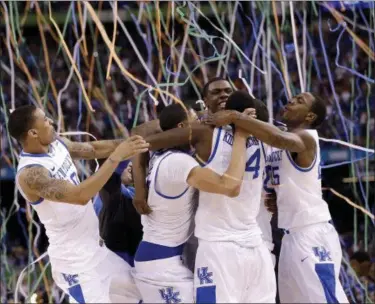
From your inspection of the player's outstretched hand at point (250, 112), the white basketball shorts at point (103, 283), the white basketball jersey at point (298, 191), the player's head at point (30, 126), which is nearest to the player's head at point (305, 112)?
the white basketball jersey at point (298, 191)

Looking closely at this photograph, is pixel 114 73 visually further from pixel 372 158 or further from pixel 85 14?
pixel 372 158

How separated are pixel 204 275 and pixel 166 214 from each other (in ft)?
1.21

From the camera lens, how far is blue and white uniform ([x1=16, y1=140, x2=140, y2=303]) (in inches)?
189

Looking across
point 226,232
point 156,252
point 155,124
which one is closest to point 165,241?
point 156,252

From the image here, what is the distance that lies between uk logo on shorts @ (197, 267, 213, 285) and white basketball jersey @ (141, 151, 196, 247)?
213 millimetres

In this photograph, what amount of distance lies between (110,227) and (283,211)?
3.16 ft

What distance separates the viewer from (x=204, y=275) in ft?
15.7

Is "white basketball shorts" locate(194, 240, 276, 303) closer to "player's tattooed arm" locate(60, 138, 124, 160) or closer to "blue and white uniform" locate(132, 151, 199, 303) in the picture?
"blue and white uniform" locate(132, 151, 199, 303)

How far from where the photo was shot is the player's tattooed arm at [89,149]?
5.25m

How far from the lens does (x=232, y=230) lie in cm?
482

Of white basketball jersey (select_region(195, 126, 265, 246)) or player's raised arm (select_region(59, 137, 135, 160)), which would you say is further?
player's raised arm (select_region(59, 137, 135, 160))

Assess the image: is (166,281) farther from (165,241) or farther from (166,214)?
(166,214)

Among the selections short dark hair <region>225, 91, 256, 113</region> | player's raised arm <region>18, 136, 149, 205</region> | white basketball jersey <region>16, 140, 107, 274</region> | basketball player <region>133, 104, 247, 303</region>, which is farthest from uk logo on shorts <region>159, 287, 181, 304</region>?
short dark hair <region>225, 91, 256, 113</region>

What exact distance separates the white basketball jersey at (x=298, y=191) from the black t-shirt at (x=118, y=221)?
2.72ft
